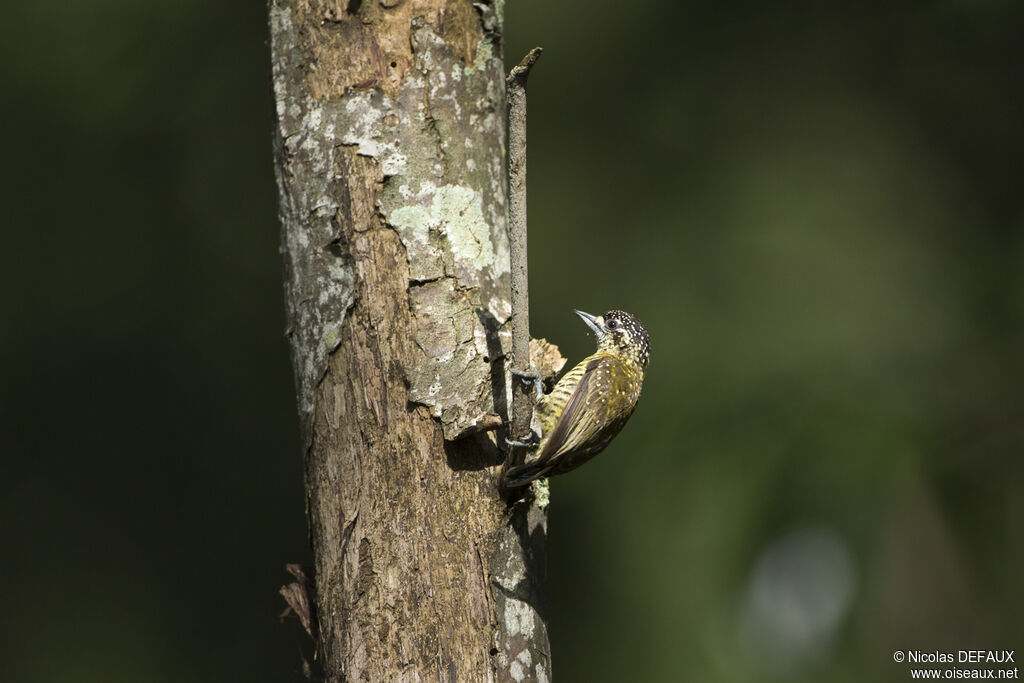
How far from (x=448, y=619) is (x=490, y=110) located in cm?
131

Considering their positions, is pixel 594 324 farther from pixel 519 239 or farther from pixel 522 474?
pixel 519 239

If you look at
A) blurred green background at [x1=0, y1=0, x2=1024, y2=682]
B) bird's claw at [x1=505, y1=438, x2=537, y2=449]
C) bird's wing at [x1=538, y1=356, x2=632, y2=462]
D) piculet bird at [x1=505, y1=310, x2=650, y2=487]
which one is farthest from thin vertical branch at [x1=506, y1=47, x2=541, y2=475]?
blurred green background at [x1=0, y1=0, x2=1024, y2=682]

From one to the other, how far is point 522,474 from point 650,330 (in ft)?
10.8

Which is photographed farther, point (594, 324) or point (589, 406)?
point (594, 324)

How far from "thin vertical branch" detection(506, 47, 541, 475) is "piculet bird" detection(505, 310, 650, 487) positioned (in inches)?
10.1

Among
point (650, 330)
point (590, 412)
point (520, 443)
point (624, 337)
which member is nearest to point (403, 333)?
point (520, 443)

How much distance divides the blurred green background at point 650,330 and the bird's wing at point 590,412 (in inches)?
71.6

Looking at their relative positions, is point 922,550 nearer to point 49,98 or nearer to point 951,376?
point 951,376

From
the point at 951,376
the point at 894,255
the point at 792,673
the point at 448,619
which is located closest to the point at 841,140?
the point at 894,255

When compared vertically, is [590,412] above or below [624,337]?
below

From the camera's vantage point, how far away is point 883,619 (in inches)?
173

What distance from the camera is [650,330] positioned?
5.35 metres

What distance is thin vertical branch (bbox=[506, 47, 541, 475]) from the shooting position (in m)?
1.95

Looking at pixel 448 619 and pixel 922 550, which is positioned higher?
pixel 448 619
